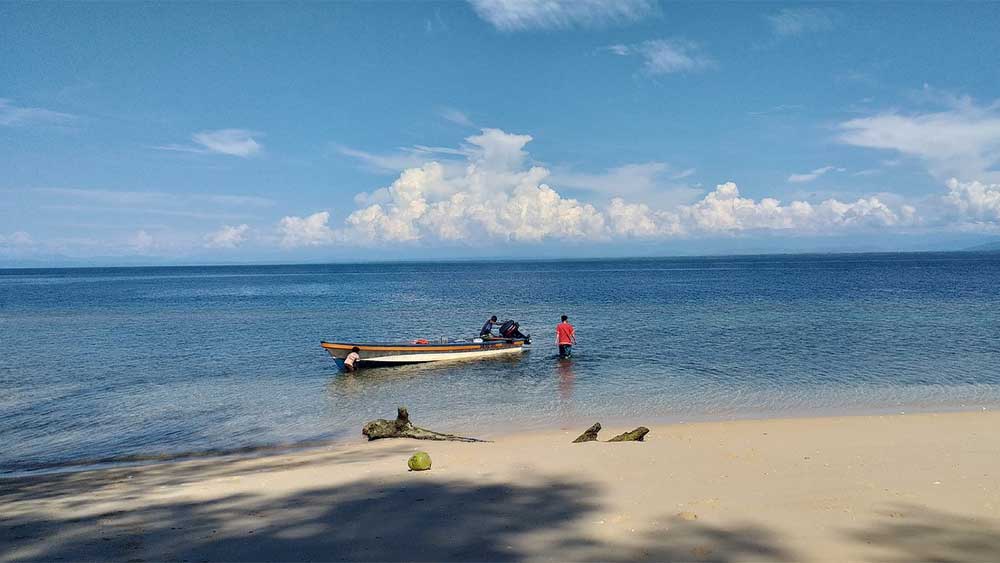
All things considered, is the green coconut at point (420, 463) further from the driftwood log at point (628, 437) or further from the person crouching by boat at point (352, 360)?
the person crouching by boat at point (352, 360)

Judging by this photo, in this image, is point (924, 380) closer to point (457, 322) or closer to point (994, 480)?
point (994, 480)

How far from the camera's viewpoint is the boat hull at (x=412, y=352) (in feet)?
90.4

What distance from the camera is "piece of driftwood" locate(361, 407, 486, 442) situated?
48.3ft

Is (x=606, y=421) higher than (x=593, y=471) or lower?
lower

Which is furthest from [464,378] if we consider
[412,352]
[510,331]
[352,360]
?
[510,331]

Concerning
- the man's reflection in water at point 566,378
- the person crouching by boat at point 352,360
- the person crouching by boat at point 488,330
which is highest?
the person crouching by boat at point 488,330

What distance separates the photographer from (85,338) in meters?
40.0

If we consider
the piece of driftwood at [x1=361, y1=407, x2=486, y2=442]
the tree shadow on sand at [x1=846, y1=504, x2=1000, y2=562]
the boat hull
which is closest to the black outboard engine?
the boat hull

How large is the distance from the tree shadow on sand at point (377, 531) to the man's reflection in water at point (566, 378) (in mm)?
11131

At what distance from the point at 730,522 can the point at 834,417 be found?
10.7 meters

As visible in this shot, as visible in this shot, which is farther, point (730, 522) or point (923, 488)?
point (923, 488)

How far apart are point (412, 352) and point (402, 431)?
13.5 m

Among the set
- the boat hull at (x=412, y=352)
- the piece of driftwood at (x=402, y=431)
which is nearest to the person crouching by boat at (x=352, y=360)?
the boat hull at (x=412, y=352)

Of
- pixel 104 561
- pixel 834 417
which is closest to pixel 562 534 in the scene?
pixel 104 561
